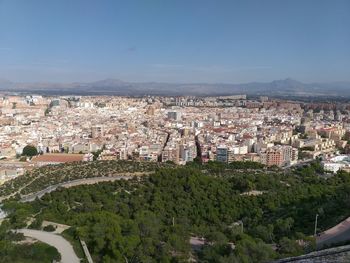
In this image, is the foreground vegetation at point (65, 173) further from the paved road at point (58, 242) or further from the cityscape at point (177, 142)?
the paved road at point (58, 242)

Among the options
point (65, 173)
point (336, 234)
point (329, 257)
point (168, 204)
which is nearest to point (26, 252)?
point (168, 204)

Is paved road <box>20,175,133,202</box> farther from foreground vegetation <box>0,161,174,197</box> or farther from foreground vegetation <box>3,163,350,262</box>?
foreground vegetation <box>3,163,350,262</box>

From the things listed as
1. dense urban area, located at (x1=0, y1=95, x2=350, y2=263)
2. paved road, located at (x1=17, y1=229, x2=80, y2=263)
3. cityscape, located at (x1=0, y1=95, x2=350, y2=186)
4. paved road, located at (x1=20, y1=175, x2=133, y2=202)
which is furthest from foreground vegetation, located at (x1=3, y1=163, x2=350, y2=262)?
cityscape, located at (x1=0, y1=95, x2=350, y2=186)

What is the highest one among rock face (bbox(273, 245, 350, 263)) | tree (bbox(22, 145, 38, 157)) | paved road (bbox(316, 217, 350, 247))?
rock face (bbox(273, 245, 350, 263))

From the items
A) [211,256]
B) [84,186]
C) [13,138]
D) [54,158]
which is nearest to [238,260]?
[211,256]

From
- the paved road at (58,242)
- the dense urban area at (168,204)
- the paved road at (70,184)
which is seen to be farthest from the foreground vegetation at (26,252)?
the paved road at (70,184)

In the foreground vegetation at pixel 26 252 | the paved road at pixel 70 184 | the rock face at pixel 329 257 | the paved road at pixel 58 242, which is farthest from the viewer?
the paved road at pixel 70 184

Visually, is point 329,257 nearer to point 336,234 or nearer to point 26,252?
point 26,252
